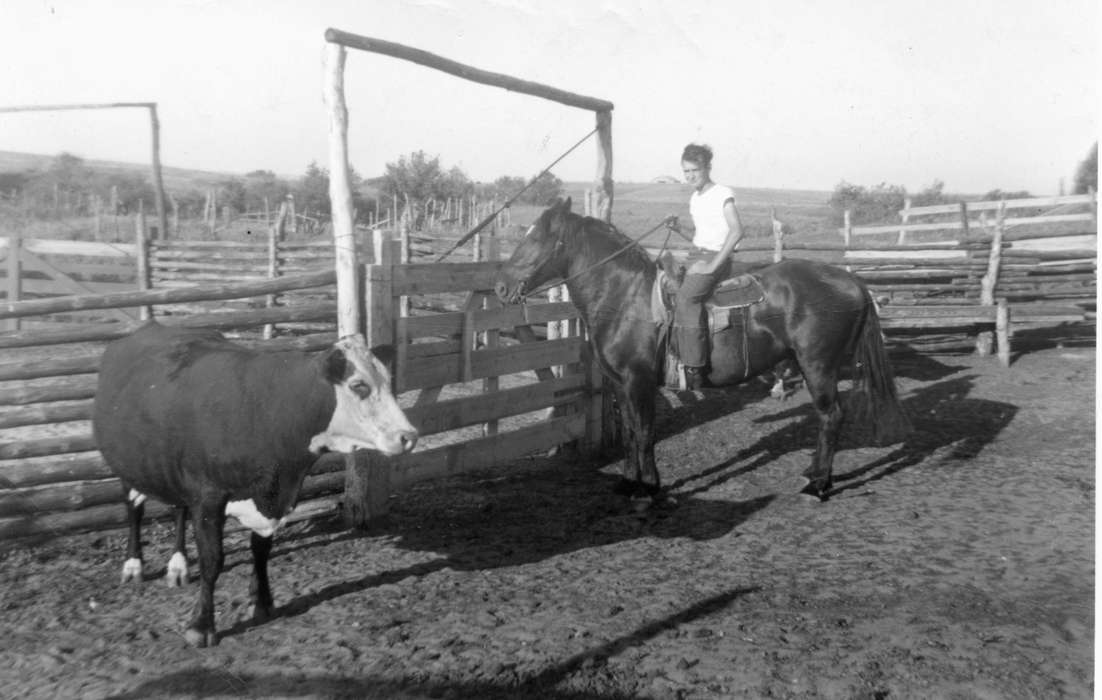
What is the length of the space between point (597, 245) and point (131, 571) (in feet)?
14.2

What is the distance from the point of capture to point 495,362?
25.4 ft

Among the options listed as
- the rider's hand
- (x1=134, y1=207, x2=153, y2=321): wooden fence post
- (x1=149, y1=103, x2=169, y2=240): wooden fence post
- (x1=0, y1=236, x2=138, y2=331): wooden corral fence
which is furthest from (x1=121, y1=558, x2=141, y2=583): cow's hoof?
(x1=149, y1=103, x2=169, y2=240): wooden fence post

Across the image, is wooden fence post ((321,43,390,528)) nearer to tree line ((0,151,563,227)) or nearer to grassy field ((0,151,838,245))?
grassy field ((0,151,838,245))

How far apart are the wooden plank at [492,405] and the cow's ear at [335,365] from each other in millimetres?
1779

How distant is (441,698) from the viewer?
3.86 meters

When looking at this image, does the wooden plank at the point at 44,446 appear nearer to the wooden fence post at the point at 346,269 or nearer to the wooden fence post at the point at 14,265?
the wooden fence post at the point at 346,269

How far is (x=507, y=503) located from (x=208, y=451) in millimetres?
3157

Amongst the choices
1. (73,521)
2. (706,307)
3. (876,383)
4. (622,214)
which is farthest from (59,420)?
(622,214)

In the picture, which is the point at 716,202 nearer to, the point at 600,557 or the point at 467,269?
the point at 467,269

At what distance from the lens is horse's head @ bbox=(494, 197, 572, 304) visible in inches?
297

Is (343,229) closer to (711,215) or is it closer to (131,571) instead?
(131,571)

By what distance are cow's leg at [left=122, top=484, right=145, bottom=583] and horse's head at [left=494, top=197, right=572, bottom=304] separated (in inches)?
126

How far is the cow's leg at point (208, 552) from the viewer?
4.40 meters

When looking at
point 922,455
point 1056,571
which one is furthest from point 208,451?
point 922,455
